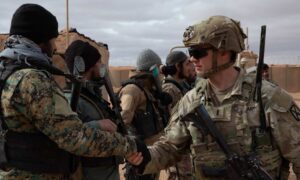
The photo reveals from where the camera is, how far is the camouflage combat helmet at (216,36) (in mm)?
2857

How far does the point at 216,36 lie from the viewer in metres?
2.85

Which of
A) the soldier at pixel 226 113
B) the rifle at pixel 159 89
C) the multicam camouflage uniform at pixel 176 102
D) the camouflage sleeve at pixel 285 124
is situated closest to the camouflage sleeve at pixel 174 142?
the soldier at pixel 226 113

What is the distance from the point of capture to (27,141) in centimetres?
286

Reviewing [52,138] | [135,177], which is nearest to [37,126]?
[52,138]

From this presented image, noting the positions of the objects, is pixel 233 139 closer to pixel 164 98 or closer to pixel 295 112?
pixel 295 112

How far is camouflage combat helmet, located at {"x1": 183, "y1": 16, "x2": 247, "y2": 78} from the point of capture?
286cm

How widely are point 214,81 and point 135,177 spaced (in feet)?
7.44

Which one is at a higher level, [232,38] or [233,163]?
[232,38]

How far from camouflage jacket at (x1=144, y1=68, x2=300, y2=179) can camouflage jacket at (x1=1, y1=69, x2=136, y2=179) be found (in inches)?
25.1

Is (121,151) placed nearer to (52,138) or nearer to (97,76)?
(52,138)

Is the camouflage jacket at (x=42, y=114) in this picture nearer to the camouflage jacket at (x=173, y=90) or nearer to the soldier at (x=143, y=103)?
the soldier at (x=143, y=103)

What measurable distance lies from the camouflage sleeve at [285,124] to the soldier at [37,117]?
3.29 feet

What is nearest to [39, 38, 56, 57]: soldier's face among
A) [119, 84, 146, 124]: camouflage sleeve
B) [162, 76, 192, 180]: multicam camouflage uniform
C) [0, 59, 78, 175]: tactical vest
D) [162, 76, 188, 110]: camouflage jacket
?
[0, 59, 78, 175]: tactical vest

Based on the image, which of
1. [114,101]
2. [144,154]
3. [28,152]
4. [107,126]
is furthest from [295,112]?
[114,101]
